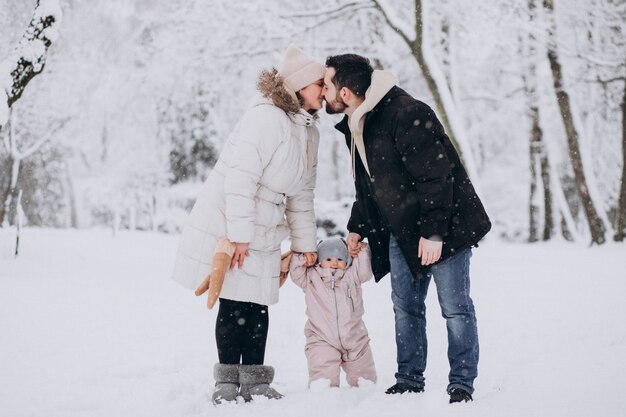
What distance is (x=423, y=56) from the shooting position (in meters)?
8.58

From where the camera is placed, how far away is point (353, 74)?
330cm

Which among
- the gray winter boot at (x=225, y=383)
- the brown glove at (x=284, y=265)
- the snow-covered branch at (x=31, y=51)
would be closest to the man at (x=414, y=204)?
the brown glove at (x=284, y=265)

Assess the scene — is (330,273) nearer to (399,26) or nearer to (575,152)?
(399,26)

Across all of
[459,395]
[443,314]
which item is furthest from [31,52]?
[459,395]

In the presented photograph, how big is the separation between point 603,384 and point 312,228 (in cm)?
196

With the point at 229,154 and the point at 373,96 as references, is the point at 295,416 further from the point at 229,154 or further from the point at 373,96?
the point at 373,96

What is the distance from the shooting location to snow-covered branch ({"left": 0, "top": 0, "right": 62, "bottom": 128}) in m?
6.30

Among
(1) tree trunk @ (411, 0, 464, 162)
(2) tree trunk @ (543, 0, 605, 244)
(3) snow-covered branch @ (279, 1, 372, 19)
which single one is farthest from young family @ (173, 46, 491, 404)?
(2) tree trunk @ (543, 0, 605, 244)

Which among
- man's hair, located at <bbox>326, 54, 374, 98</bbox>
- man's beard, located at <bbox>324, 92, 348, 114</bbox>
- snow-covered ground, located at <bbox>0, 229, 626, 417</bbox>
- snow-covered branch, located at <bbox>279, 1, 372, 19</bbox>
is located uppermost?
snow-covered branch, located at <bbox>279, 1, 372, 19</bbox>

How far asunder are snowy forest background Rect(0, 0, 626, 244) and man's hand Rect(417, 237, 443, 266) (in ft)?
16.6

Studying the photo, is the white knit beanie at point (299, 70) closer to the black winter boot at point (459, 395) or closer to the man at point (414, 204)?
the man at point (414, 204)

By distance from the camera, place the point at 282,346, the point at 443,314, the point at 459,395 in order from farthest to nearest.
Result: 1. the point at 282,346
2. the point at 443,314
3. the point at 459,395

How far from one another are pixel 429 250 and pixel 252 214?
1011mm

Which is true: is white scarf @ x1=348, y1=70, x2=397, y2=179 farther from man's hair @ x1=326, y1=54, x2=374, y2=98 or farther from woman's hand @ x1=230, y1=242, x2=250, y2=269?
woman's hand @ x1=230, y1=242, x2=250, y2=269
